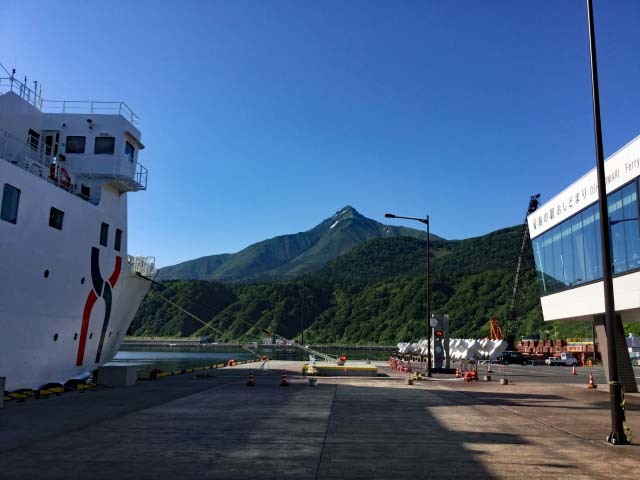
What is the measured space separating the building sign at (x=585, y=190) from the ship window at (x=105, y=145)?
21614 millimetres

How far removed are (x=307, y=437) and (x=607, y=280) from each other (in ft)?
23.0

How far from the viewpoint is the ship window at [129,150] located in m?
27.2

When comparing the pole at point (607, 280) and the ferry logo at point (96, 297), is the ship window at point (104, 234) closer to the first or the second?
the ferry logo at point (96, 297)

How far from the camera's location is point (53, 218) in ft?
65.5

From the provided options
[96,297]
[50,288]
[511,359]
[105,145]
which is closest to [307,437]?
[50,288]

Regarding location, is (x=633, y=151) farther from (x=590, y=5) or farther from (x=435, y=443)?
(x=435, y=443)

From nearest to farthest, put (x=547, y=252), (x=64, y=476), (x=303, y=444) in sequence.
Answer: (x=64, y=476) → (x=303, y=444) → (x=547, y=252)

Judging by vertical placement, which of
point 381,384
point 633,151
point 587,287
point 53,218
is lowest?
point 381,384

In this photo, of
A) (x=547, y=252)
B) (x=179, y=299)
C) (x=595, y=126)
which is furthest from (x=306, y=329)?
(x=595, y=126)

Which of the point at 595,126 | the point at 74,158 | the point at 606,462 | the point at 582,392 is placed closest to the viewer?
the point at 606,462

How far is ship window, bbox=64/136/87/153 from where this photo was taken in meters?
26.3

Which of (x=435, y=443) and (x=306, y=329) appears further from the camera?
(x=306, y=329)

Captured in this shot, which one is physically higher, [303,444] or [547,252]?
[547,252]

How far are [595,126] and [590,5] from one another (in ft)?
9.29
